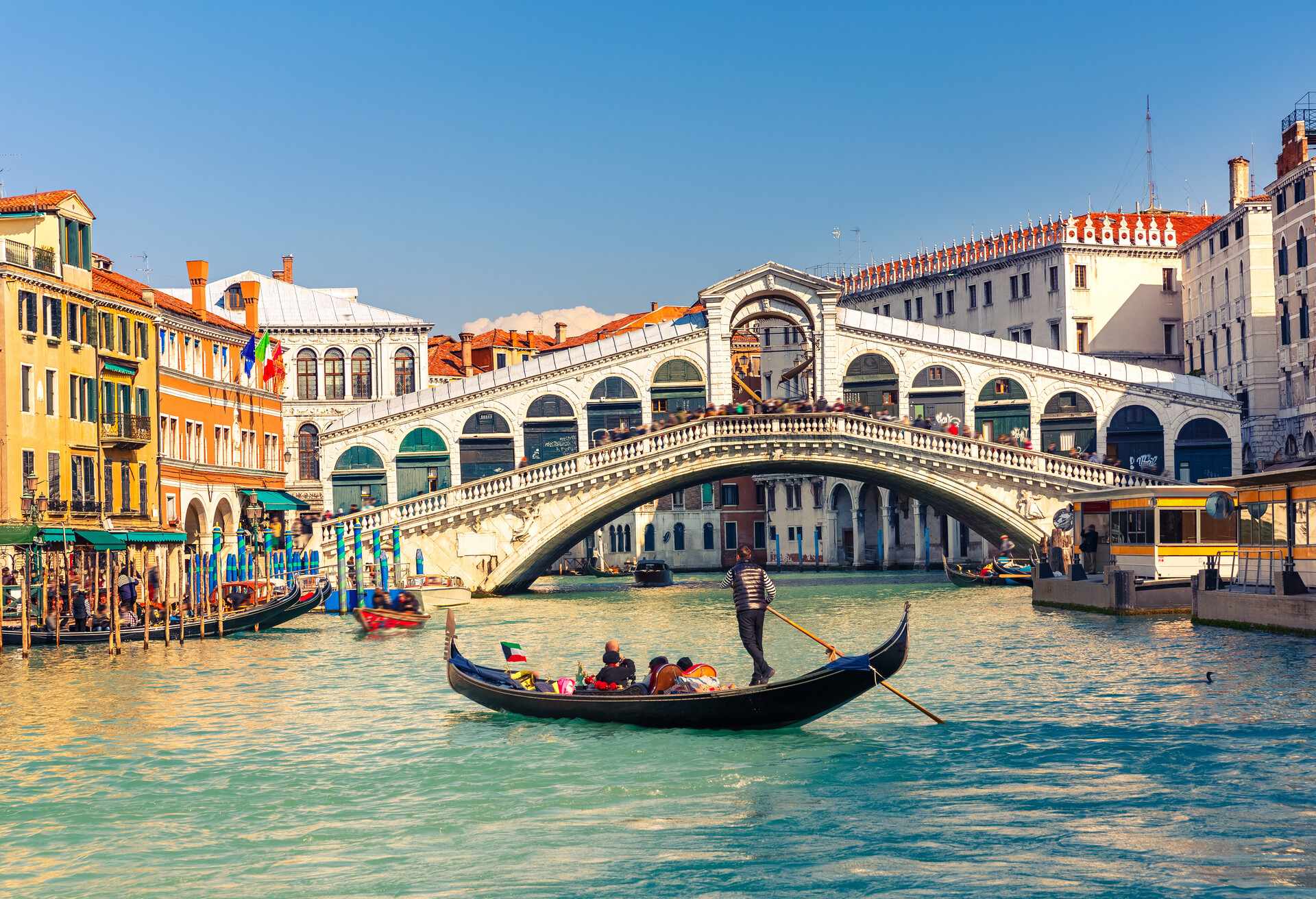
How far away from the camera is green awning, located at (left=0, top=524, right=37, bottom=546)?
26484 millimetres

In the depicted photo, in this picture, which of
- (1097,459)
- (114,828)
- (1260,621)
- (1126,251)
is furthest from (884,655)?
(1126,251)

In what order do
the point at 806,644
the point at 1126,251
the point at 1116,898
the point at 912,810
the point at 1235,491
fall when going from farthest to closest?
the point at 1126,251 < the point at 1235,491 < the point at 806,644 < the point at 912,810 < the point at 1116,898

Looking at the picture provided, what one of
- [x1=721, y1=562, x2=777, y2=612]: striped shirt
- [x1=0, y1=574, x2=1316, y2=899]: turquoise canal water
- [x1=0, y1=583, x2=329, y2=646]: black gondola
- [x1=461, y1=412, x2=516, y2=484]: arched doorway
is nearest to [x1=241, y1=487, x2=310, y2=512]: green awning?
[x1=461, y1=412, x2=516, y2=484]: arched doorway

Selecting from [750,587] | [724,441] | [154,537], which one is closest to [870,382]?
[724,441]

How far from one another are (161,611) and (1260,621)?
18396mm

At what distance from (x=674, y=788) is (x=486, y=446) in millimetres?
30144

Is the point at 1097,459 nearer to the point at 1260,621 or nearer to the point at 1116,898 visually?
the point at 1260,621

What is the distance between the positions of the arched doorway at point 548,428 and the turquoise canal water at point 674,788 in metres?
20.4

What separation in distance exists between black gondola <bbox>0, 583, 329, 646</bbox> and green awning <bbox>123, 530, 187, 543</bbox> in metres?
1.76

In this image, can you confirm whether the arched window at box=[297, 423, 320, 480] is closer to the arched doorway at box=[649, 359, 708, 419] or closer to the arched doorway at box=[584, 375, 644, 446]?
the arched doorway at box=[584, 375, 644, 446]

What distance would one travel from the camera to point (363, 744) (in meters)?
16.1

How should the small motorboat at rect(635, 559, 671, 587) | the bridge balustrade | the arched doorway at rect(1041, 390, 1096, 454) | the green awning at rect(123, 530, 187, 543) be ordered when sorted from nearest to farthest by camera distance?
1. the green awning at rect(123, 530, 187, 543)
2. the bridge balustrade
3. the arched doorway at rect(1041, 390, 1096, 454)
4. the small motorboat at rect(635, 559, 671, 587)

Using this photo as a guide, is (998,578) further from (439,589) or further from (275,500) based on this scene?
(275,500)

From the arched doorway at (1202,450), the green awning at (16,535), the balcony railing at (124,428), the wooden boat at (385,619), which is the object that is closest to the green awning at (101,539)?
the green awning at (16,535)
